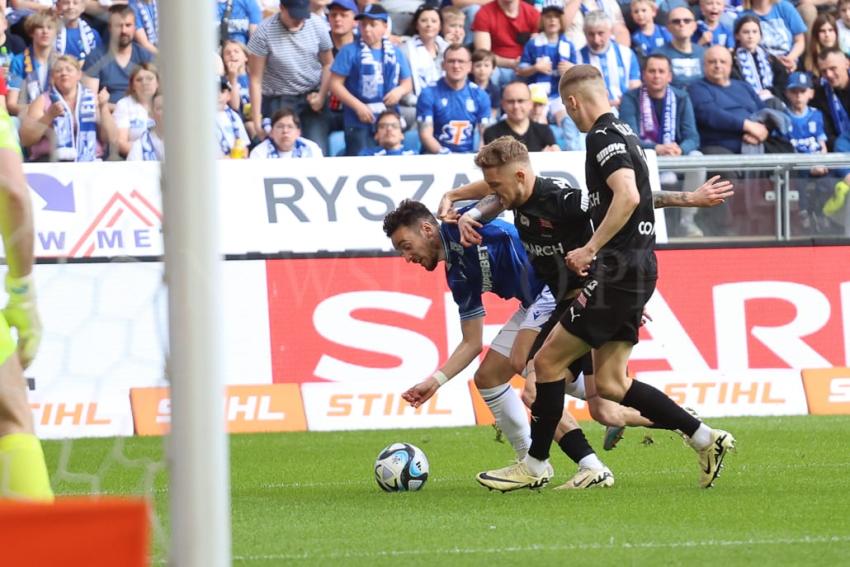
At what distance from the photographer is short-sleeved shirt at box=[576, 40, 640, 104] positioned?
15.2 metres

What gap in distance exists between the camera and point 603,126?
296 inches

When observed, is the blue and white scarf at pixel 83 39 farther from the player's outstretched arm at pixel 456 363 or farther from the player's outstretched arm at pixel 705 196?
the player's outstretched arm at pixel 705 196

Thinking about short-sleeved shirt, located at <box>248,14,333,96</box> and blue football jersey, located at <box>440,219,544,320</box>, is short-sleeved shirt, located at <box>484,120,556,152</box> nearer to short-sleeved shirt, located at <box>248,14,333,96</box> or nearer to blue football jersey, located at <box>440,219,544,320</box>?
short-sleeved shirt, located at <box>248,14,333,96</box>

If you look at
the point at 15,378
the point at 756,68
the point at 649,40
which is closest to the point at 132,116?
the point at 649,40

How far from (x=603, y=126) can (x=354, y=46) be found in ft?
24.5

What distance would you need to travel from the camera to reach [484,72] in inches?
584

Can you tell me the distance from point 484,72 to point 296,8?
1975mm

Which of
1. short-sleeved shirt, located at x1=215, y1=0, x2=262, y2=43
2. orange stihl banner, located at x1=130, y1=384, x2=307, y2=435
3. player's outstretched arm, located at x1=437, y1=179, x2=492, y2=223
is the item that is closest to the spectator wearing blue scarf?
short-sleeved shirt, located at x1=215, y1=0, x2=262, y2=43

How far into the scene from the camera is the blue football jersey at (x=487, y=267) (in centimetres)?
802

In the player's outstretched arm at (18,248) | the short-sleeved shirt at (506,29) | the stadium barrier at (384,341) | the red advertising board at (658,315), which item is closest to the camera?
the player's outstretched arm at (18,248)

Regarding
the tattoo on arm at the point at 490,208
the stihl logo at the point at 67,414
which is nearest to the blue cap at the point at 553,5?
the stihl logo at the point at 67,414

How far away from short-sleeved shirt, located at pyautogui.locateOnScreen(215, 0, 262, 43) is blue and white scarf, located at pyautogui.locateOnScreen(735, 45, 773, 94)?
5112 millimetres

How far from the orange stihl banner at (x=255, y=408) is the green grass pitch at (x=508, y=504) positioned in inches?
25.0

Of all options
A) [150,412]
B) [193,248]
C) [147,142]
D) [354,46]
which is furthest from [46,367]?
[193,248]
